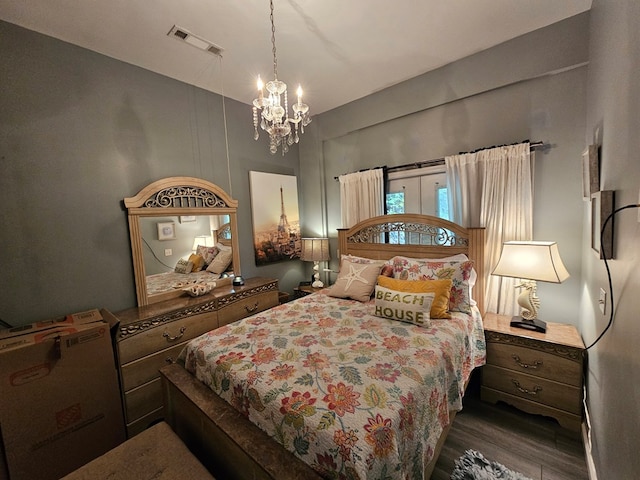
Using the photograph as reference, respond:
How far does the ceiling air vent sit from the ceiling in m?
0.04

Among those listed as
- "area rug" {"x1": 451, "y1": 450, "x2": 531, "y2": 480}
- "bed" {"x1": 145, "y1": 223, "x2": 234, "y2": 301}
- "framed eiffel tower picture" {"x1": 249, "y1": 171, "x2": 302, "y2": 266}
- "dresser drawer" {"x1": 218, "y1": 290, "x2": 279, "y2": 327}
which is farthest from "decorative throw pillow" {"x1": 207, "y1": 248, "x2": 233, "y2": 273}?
"area rug" {"x1": 451, "y1": 450, "x2": 531, "y2": 480}

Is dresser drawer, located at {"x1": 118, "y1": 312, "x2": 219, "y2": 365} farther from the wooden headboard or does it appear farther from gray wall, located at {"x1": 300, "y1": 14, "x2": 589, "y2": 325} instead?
gray wall, located at {"x1": 300, "y1": 14, "x2": 589, "y2": 325}

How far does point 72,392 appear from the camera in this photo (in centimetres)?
159

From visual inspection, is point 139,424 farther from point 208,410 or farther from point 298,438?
point 298,438

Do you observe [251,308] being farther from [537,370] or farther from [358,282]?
[537,370]

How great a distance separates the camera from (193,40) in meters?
2.02

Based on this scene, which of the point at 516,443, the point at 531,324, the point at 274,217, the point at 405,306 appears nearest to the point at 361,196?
the point at 274,217

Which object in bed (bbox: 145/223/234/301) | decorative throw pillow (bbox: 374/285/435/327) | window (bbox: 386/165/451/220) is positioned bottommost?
decorative throw pillow (bbox: 374/285/435/327)

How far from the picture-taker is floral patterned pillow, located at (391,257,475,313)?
2021 mm

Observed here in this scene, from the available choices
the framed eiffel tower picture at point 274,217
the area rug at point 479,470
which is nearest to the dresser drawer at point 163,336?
the framed eiffel tower picture at point 274,217

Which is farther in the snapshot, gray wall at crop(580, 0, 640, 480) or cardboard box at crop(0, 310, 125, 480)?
cardboard box at crop(0, 310, 125, 480)

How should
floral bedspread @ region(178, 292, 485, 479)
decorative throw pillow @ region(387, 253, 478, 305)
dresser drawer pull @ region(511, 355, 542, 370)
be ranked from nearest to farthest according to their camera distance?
floral bedspread @ region(178, 292, 485, 479), dresser drawer pull @ region(511, 355, 542, 370), decorative throw pillow @ region(387, 253, 478, 305)

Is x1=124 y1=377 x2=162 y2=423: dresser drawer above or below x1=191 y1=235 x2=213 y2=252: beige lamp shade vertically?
below

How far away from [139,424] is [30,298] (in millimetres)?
1203
